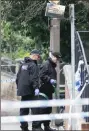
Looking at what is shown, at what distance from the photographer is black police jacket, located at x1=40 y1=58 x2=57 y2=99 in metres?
8.97

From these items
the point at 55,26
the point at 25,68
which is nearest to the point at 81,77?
the point at 25,68

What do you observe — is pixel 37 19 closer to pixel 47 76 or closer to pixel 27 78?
pixel 47 76

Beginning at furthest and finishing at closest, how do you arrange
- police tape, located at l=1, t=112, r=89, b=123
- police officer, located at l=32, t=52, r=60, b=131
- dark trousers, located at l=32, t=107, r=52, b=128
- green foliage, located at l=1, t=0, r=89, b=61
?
green foliage, located at l=1, t=0, r=89, b=61, police officer, located at l=32, t=52, r=60, b=131, dark trousers, located at l=32, t=107, r=52, b=128, police tape, located at l=1, t=112, r=89, b=123

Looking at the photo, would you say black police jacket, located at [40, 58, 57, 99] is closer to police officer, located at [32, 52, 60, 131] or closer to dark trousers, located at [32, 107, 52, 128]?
police officer, located at [32, 52, 60, 131]

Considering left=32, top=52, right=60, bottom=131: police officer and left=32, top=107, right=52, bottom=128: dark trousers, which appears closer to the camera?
left=32, top=107, right=52, bottom=128: dark trousers

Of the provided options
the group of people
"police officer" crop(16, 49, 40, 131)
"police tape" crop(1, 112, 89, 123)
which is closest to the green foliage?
the group of people

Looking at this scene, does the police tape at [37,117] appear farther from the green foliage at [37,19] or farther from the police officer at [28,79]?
the green foliage at [37,19]

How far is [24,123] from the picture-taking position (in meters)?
8.77

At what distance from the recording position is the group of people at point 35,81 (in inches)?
344

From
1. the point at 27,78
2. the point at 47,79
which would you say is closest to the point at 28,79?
the point at 27,78

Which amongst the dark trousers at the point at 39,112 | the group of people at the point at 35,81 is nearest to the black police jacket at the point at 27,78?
the group of people at the point at 35,81

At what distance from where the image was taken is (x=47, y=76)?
29.4 ft

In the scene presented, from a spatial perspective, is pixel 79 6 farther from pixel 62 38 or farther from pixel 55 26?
pixel 55 26

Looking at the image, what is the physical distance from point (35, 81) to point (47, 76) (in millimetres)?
409
